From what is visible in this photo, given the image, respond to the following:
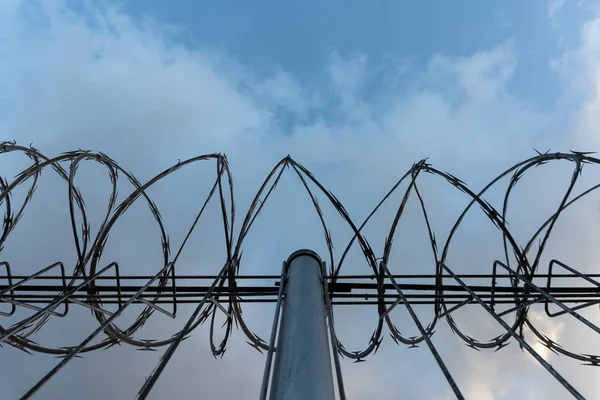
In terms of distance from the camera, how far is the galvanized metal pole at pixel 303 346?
86.5 inches

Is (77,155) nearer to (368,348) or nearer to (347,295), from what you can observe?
(347,295)

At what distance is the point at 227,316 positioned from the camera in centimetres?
581

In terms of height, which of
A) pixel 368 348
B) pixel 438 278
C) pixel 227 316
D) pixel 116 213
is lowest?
pixel 368 348

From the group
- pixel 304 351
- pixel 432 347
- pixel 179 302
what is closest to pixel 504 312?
pixel 432 347

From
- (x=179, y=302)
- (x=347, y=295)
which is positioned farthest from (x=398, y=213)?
(x=179, y=302)

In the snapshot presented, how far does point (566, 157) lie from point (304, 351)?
5.26 metres

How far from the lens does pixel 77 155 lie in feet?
21.7

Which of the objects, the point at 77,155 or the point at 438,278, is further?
the point at 77,155

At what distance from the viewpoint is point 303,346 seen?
2.63 metres

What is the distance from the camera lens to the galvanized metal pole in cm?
220

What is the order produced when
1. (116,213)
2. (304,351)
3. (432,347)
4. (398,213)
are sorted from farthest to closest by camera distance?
1. (398,213)
2. (116,213)
3. (432,347)
4. (304,351)

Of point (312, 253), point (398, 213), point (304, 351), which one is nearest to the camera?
point (304, 351)

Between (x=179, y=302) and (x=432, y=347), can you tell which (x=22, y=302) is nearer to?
(x=179, y=302)

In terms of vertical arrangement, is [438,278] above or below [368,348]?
above
